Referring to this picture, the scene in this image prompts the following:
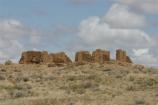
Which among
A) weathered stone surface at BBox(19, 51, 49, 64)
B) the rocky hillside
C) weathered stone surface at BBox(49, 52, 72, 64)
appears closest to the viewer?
the rocky hillside

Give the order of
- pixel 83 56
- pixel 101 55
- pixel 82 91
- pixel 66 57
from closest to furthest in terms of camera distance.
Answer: pixel 82 91
pixel 101 55
pixel 83 56
pixel 66 57

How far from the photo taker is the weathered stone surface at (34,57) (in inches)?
2584

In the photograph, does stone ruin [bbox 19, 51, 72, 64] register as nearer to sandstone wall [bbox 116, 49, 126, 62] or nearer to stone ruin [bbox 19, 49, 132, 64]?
stone ruin [bbox 19, 49, 132, 64]

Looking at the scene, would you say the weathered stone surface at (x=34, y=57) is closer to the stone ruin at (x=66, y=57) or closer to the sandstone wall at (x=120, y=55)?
the stone ruin at (x=66, y=57)

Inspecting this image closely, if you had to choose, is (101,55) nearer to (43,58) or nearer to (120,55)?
(120,55)

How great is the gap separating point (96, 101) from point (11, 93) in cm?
859

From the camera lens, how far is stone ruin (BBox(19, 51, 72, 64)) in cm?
6562

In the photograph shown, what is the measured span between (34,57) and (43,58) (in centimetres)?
123

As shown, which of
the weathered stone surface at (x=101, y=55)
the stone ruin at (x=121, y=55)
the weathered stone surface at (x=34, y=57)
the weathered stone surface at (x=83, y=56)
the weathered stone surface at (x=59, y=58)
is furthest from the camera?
the weathered stone surface at (x=59, y=58)

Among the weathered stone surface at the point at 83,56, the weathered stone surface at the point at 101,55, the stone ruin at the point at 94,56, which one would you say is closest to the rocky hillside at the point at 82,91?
the stone ruin at the point at 94,56

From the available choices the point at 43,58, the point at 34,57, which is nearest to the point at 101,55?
the point at 43,58

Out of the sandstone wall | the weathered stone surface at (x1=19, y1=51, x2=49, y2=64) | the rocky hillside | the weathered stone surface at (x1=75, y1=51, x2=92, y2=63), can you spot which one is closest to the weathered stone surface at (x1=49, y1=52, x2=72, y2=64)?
the weathered stone surface at (x1=19, y1=51, x2=49, y2=64)

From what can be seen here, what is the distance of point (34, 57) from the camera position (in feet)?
217

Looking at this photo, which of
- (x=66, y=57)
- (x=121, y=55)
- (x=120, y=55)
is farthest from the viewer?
(x=66, y=57)
